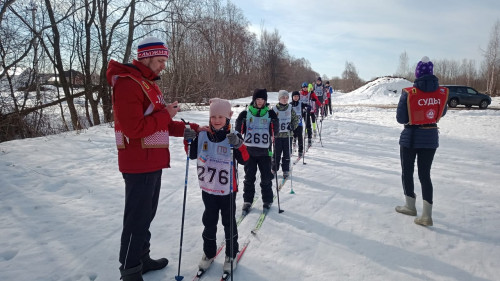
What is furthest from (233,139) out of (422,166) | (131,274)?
(422,166)

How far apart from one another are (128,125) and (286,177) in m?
4.59

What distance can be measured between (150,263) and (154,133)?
154 cm

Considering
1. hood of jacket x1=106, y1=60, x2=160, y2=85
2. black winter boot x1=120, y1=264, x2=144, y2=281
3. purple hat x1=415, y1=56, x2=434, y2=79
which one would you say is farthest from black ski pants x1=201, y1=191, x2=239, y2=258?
purple hat x1=415, y1=56, x2=434, y2=79

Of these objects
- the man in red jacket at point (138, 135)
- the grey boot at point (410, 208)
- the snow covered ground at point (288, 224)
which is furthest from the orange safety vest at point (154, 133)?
the grey boot at point (410, 208)

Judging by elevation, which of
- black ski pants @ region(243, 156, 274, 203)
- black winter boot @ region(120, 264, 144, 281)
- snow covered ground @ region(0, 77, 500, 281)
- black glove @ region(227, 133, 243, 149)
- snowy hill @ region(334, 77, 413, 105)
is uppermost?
snowy hill @ region(334, 77, 413, 105)

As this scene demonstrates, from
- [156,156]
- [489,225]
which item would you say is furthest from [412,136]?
[156,156]

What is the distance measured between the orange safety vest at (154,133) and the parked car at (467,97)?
24.2m

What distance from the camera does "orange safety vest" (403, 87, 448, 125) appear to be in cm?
377

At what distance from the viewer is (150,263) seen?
3.01m

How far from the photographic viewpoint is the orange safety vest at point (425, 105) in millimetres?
3768

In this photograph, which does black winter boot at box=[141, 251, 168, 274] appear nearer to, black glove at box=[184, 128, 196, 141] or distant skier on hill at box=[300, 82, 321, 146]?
black glove at box=[184, 128, 196, 141]

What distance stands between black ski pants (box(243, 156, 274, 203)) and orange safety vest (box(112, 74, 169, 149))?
2277 mm

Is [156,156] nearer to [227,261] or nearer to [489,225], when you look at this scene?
[227,261]

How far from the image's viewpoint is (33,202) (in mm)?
4609
